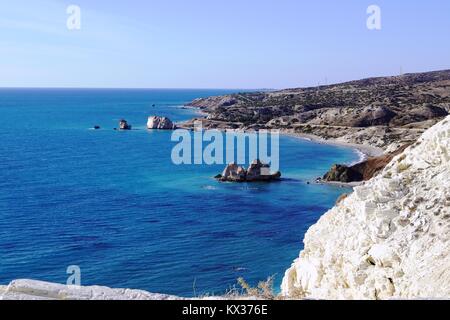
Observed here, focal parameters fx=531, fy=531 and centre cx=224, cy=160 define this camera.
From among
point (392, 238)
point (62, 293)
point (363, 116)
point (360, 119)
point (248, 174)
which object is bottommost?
point (248, 174)

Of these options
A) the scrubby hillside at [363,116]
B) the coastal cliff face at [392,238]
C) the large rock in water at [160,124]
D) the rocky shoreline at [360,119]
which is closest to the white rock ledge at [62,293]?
the coastal cliff face at [392,238]

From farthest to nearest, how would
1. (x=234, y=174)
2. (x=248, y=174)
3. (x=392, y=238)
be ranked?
1. (x=248, y=174)
2. (x=234, y=174)
3. (x=392, y=238)

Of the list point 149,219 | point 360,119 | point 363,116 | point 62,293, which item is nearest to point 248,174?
point 149,219

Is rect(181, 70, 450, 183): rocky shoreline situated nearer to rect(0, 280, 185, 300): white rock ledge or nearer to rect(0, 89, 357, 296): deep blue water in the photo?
rect(0, 89, 357, 296): deep blue water

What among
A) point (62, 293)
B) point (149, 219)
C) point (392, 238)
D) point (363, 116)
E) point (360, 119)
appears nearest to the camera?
point (62, 293)

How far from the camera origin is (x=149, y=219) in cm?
5116

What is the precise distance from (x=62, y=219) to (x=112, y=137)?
7508 cm

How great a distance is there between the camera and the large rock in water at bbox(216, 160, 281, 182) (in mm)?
72125

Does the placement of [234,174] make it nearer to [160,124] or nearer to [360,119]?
[360,119]

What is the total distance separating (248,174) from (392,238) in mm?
61002

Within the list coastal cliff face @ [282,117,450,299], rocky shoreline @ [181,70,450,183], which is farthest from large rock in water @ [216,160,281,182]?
coastal cliff face @ [282,117,450,299]

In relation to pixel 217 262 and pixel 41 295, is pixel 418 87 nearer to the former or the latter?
pixel 217 262

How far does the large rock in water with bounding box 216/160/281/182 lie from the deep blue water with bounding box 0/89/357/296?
2.30 m
